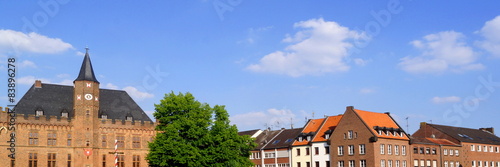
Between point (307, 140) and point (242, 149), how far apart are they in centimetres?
2207

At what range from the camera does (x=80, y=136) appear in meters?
76.1

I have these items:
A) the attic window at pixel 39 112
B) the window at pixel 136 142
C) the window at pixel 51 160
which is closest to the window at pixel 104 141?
the window at pixel 136 142

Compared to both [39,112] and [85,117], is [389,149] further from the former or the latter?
[39,112]

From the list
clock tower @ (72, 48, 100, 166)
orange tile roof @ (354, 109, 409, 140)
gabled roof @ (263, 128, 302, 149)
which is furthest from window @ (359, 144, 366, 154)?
clock tower @ (72, 48, 100, 166)

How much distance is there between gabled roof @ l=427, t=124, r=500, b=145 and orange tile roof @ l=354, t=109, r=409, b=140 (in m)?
13.8

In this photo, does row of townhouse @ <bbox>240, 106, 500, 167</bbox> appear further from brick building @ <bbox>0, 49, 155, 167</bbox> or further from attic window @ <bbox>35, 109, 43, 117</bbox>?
attic window @ <bbox>35, 109, 43, 117</bbox>

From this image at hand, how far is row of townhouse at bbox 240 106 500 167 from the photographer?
82.8m

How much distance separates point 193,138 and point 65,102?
20.9 m

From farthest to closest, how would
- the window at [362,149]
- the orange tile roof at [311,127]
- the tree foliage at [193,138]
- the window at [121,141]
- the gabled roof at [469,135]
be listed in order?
the gabled roof at [469,135] < the orange tile roof at [311,127] < the window at [362,149] < the window at [121,141] < the tree foliage at [193,138]

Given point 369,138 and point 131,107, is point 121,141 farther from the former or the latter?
point 369,138

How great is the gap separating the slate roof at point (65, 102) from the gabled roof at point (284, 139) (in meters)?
22.4

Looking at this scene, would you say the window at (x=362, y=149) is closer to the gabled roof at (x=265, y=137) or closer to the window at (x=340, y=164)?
the window at (x=340, y=164)

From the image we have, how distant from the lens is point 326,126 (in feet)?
298

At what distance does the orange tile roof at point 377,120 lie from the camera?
8359cm
